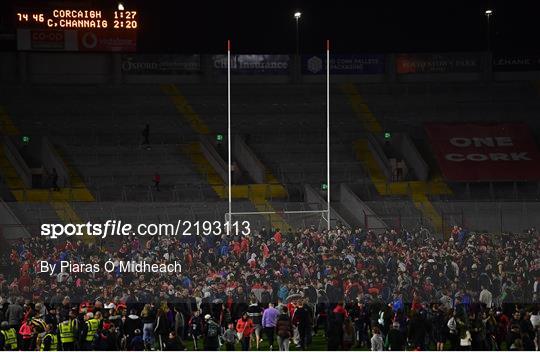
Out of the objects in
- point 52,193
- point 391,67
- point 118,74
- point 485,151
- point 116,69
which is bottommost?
point 52,193

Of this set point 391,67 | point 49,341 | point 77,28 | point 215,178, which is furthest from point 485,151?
point 49,341

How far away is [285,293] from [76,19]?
49.8 ft

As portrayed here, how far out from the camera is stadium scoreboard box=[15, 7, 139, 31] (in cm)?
3466

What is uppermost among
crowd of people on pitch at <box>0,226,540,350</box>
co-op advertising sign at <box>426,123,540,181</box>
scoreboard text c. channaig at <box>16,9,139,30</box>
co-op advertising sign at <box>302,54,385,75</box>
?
scoreboard text c. channaig at <box>16,9,139,30</box>

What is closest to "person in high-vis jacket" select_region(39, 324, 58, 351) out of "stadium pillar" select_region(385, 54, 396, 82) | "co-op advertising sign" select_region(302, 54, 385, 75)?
"co-op advertising sign" select_region(302, 54, 385, 75)

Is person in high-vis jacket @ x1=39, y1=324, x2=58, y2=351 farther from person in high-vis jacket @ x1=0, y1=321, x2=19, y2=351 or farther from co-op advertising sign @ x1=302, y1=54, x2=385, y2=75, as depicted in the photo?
co-op advertising sign @ x1=302, y1=54, x2=385, y2=75

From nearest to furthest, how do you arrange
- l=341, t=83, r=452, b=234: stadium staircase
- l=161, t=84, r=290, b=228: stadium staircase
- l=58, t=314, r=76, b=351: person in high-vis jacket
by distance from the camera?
l=58, t=314, r=76, b=351: person in high-vis jacket < l=341, t=83, r=452, b=234: stadium staircase < l=161, t=84, r=290, b=228: stadium staircase

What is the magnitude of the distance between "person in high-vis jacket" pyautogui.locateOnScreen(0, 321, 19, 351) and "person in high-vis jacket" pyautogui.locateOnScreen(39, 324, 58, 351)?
1.46ft

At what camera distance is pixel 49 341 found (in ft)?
61.5

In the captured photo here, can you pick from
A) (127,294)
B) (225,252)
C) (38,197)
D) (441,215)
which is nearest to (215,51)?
(38,197)

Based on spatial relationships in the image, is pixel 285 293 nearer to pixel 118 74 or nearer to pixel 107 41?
pixel 107 41

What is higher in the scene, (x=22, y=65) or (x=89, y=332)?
(x=22, y=65)

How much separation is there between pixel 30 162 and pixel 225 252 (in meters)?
11.5

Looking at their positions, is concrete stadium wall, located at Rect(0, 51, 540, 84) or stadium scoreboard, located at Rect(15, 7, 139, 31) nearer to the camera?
stadium scoreboard, located at Rect(15, 7, 139, 31)
